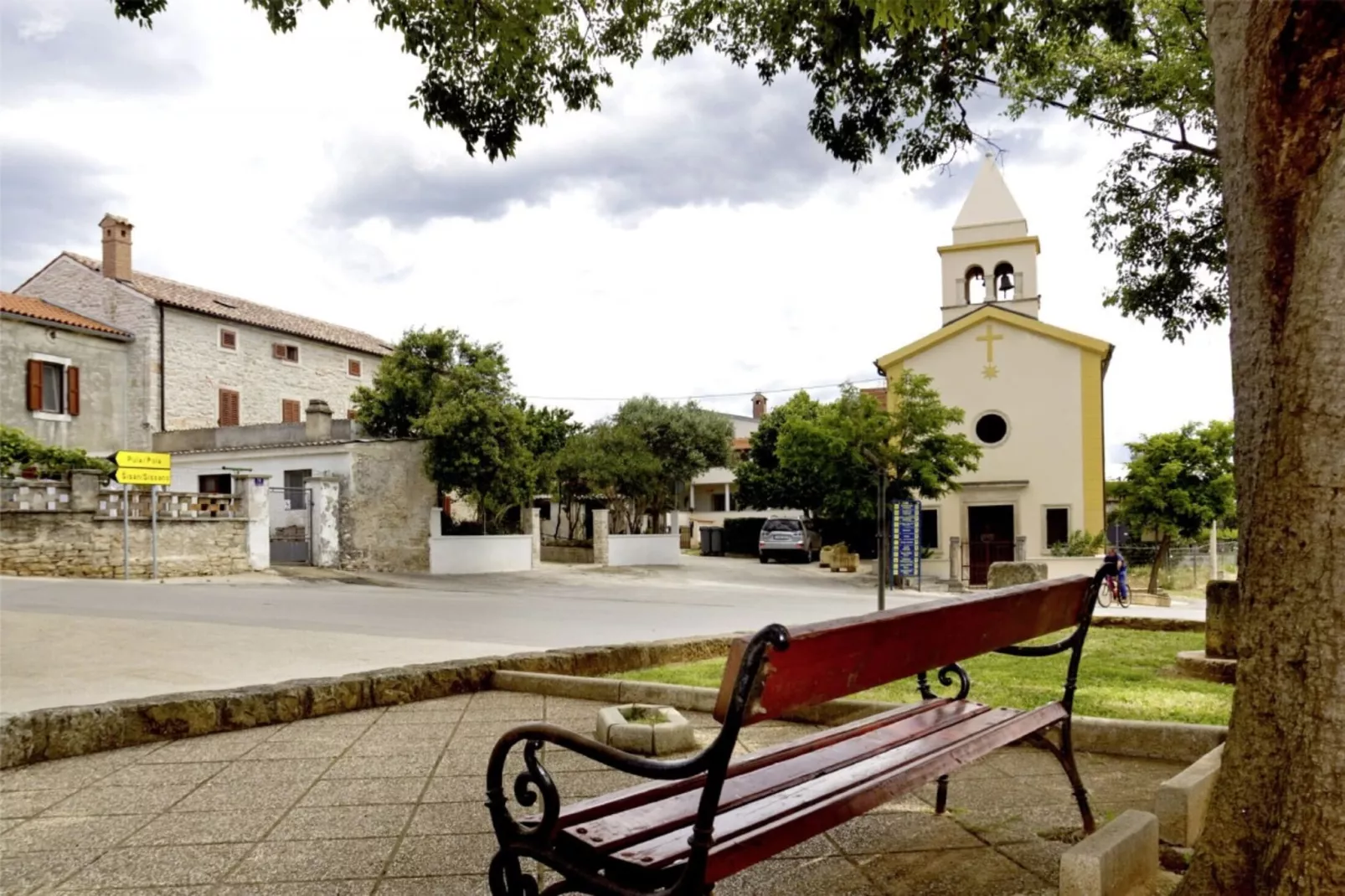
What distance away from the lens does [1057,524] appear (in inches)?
1219

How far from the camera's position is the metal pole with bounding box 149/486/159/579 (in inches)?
787

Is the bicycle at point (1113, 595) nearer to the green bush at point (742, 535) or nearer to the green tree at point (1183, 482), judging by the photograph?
the green tree at point (1183, 482)

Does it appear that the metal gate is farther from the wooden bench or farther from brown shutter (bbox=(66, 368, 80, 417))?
the wooden bench

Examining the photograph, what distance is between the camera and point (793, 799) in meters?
2.50

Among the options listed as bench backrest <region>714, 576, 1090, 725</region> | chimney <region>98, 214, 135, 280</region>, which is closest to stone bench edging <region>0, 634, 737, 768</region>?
bench backrest <region>714, 576, 1090, 725</region>

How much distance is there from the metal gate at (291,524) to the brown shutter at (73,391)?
7.69 metres

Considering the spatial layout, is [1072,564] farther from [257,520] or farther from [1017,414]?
[257,520]

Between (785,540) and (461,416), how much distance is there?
14747 mm

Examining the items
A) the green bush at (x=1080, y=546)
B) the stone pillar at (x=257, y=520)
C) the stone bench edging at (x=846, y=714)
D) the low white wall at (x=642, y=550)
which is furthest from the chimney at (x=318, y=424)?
the green bush at (x=1080, y=546)

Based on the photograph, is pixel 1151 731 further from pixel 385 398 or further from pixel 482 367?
pixel 385 398

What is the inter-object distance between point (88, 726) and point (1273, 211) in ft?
18.4

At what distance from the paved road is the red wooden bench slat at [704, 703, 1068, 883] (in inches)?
232

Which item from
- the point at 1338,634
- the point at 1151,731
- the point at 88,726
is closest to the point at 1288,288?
the point at 1338,634

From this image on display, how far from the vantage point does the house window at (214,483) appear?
90.1 feet
